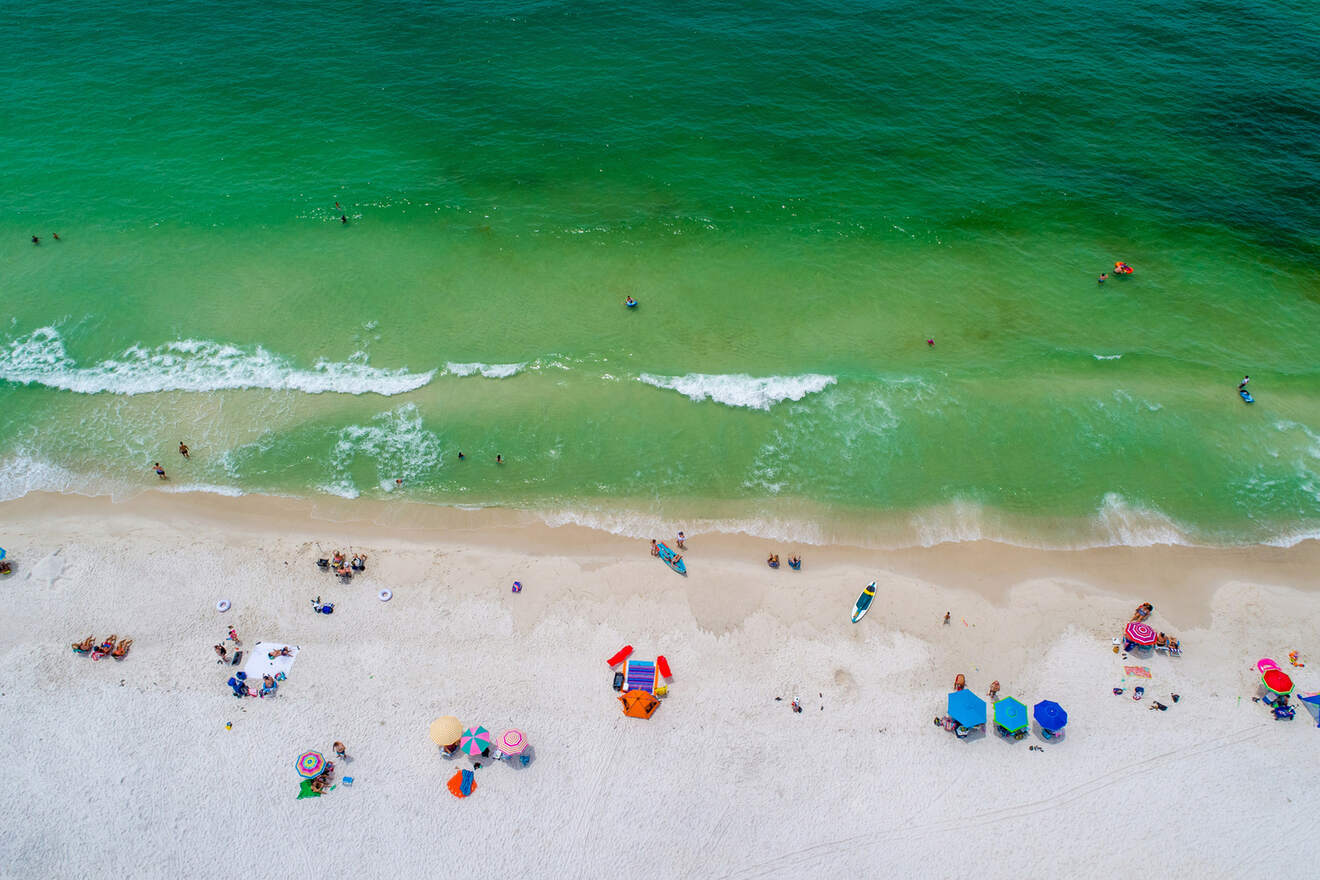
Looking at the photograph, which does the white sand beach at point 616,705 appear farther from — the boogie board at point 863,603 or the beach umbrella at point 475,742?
the beach umbrella at point 475,742

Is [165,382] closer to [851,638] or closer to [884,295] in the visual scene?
[851,638]

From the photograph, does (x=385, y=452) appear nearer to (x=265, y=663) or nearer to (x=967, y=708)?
(x=265, y=663)

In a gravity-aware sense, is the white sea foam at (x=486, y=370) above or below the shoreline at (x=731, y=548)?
above

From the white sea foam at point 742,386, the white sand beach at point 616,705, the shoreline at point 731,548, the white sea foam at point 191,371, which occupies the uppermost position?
the white sea foam at point 191,371

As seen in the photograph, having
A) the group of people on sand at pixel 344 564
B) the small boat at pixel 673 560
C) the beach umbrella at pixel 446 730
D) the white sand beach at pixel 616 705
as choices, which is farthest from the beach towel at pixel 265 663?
the small boat at pixel 673 560

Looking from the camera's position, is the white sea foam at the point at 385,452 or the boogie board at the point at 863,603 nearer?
the boogie board at the point at 863,603

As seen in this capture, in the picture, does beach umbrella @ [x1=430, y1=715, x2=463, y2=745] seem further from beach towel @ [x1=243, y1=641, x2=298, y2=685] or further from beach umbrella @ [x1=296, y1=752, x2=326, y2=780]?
beach towel @ [x1=243, y1=641, x2=298, y2=685]

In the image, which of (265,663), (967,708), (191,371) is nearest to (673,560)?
(967,708)

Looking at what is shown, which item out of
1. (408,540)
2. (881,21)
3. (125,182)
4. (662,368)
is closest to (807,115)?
(881,21)
